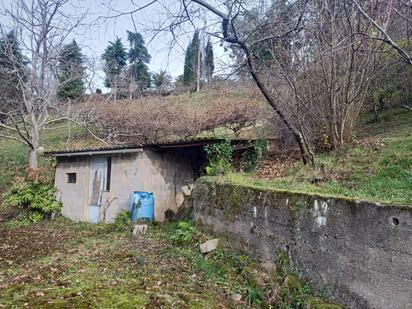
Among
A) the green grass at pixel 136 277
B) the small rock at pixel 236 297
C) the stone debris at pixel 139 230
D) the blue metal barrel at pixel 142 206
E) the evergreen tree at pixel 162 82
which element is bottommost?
the small rock at pixel 236 297

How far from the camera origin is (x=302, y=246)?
17.6 feet

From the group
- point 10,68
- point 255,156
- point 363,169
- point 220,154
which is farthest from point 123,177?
point 10,68

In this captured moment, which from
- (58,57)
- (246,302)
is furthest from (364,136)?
(58,57)

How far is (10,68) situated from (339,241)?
1734 cm

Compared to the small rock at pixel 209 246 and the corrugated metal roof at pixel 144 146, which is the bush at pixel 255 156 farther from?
the small rock at pixel 209 246

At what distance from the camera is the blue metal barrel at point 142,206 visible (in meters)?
10.9

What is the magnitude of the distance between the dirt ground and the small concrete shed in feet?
7.36

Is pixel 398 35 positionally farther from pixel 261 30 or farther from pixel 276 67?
pixel 261 30

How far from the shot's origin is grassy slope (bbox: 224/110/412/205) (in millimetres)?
5840

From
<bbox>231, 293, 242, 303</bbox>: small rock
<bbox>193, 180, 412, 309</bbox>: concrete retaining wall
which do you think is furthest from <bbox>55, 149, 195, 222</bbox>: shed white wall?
<bbox>231, 293, 242, 303</bbox>: small rock

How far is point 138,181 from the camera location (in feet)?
37.9

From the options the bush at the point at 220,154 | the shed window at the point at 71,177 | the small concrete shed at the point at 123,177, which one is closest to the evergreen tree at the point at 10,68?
the small concrete shed at the point at 123,177

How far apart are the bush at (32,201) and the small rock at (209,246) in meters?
8.15

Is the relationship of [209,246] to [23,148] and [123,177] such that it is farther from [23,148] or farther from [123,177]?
[23,148]
